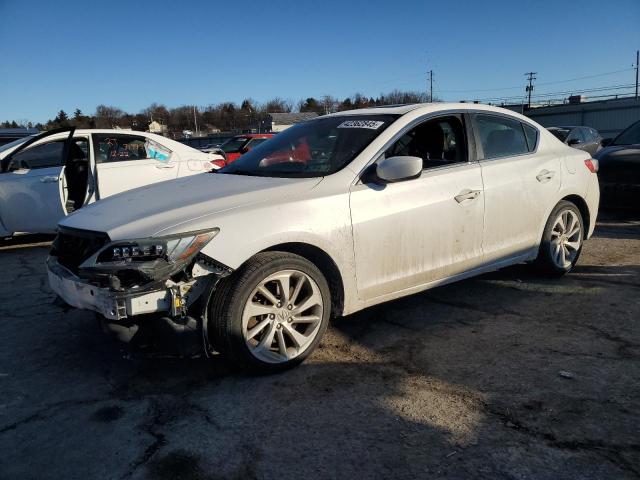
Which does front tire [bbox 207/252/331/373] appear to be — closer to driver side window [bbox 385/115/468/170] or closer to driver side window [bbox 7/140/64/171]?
driver side window [bbox 385/115/468/170]

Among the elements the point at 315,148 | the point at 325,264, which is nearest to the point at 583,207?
the point at 315,148

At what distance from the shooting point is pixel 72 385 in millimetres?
3201

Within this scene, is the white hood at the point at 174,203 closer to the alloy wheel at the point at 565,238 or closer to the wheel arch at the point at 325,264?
the wheel arch at the point at 325,264

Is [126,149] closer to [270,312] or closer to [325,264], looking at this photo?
[325,264]

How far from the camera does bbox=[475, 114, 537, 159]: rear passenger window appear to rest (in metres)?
4.36

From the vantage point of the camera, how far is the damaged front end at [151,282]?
2797mm

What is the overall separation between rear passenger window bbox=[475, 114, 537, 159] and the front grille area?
2.98 metres

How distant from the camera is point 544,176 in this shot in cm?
462

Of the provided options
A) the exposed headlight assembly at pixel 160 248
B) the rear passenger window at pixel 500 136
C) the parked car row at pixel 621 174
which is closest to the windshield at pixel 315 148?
the rear passenger window at pixel 500 136

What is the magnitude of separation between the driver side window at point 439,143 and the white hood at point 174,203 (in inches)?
43.8

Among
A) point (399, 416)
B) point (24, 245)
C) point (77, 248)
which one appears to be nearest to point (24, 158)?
point (24, 245)

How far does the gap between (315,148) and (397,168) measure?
2.66 ft

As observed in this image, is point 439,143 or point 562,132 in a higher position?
point 562,132

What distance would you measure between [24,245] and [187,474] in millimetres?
6852
